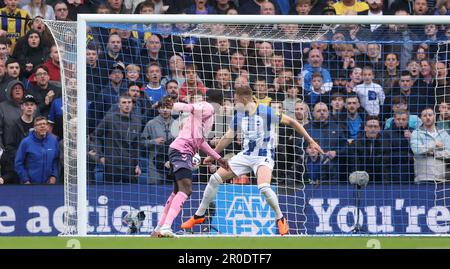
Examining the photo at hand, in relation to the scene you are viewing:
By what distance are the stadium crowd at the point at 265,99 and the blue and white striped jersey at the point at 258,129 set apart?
288 mm

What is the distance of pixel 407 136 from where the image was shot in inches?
626

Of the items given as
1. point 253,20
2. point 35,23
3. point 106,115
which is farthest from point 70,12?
point 253,20

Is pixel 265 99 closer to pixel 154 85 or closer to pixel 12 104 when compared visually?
pixel 154 85

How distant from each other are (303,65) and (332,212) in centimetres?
183

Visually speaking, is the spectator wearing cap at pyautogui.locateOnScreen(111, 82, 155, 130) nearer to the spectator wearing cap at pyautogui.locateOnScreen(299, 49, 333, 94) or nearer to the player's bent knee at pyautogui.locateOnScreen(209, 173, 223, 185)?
the player's bent knee at pyautogui.locateOnScreen(209, 173, 223, 185)

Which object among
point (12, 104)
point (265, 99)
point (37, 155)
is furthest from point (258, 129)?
point (12, 104)

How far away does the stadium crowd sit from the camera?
15.7 meters

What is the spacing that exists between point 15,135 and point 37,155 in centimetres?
41

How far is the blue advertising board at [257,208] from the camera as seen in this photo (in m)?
15.6

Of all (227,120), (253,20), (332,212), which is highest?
(253,20)

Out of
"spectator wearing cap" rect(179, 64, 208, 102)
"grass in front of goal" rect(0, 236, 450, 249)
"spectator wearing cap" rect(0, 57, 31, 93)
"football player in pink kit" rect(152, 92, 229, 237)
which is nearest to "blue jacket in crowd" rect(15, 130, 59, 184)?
"spectator wearing cap" rect(0, 57, 31, 93)

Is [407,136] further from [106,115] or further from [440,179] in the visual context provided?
[106,115]

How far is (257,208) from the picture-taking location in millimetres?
15602

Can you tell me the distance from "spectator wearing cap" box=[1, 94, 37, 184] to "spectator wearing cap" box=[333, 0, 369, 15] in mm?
4462
